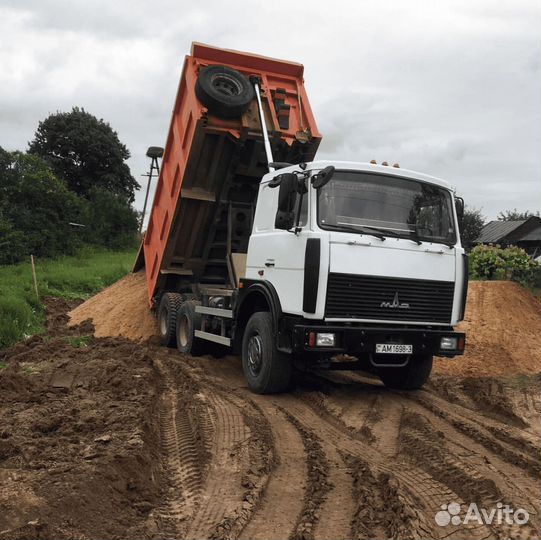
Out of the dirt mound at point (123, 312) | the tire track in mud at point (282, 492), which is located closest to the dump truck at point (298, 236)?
the tire track in mud at point (282, 492)

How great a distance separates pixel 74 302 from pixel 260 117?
36.6ft

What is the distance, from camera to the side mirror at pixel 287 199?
6285mm

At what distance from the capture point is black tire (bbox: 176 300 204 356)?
8.95 m

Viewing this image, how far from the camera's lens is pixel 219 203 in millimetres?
8906

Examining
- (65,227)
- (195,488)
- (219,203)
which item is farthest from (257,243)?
(65,227)

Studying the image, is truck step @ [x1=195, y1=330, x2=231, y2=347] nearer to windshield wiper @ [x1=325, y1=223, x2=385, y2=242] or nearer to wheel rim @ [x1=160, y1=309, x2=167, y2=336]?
wheel rim @ [x1=160, y1=309, x2=167, y2=336]

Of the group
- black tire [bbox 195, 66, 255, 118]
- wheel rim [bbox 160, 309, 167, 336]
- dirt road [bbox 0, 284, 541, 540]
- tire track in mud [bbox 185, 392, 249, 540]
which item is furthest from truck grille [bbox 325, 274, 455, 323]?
wheel rim [bbox 160, 309, 167, 336]

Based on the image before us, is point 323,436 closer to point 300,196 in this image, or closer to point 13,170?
point 300,196

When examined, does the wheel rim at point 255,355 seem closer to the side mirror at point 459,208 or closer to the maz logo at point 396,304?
the maz logo at point 396,304

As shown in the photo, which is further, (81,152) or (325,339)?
(81,152)

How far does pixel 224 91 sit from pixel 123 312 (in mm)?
5140

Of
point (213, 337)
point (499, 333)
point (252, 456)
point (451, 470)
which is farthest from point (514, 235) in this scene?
point (252, 456)

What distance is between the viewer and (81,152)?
3916 centimetres

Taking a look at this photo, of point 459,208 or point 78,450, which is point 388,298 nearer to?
point 459,208
